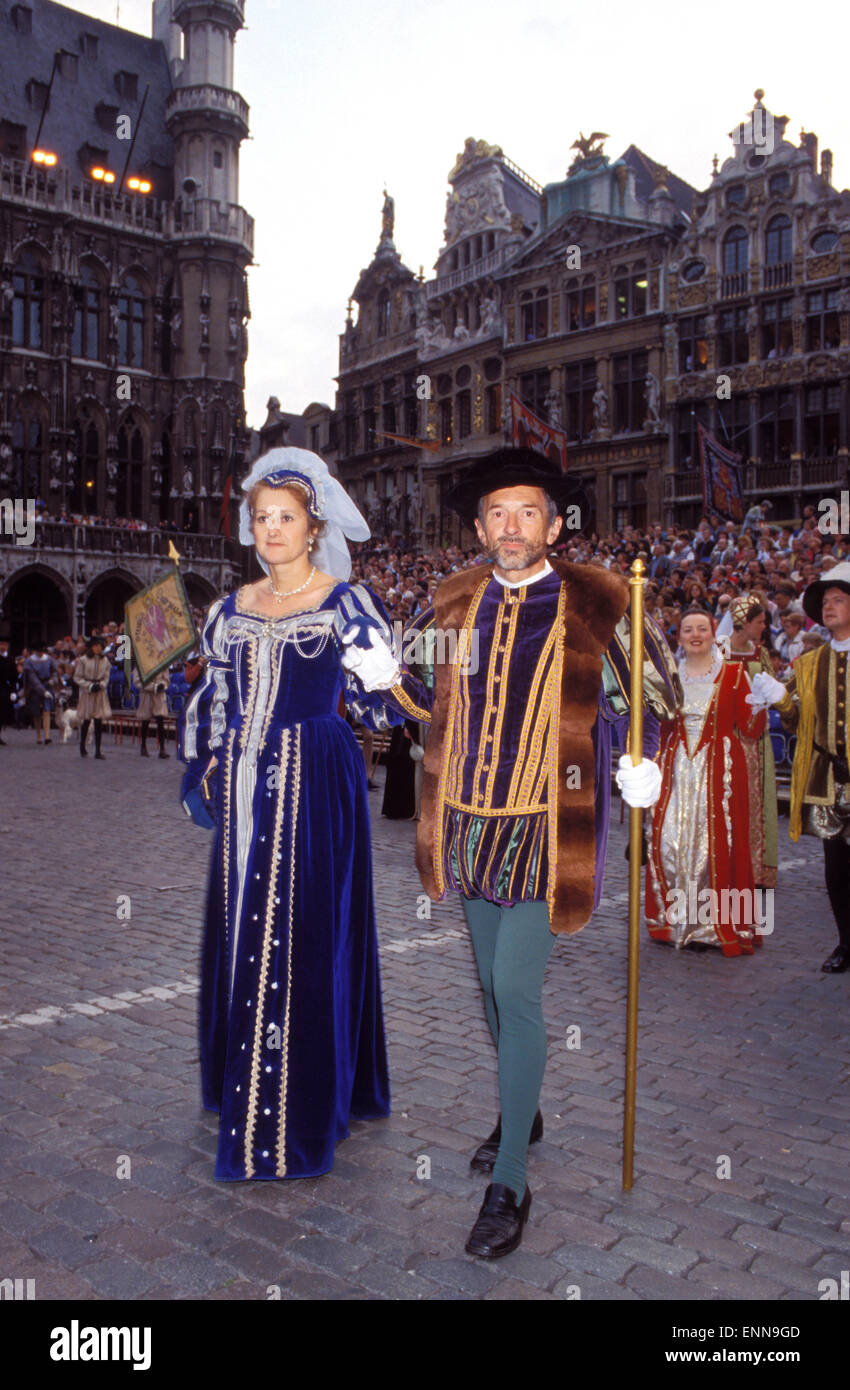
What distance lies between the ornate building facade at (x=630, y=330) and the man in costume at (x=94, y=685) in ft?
46.7

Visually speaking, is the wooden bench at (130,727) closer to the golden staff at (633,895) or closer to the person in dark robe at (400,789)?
the person in dark robe at (400,789)

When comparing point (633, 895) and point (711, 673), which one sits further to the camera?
point (711, 673)

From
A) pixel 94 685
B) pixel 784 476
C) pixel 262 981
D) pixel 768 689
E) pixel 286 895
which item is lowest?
pixel 262 981

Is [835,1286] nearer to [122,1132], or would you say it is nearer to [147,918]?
[122,1132]

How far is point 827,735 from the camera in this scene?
617cm

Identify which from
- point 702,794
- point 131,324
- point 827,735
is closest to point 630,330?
point 131,324

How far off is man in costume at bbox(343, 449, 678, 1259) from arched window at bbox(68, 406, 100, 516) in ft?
122

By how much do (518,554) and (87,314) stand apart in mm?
39261

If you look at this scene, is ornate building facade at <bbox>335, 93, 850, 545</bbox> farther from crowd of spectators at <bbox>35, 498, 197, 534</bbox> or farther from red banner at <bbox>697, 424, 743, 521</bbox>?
crowd of spectators at <bbox>35, 498, 197, 534</bbox>

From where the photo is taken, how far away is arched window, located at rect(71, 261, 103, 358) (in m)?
38.1

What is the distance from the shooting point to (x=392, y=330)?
45562 millimetres

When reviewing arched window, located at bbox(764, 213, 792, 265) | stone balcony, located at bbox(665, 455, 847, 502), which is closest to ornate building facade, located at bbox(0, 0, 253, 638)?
stone balcony, located at bbox(665, 455, 847, 502)

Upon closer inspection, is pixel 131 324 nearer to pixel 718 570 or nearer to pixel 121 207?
pixel 121 207

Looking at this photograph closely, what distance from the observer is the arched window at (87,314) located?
3806 cm
